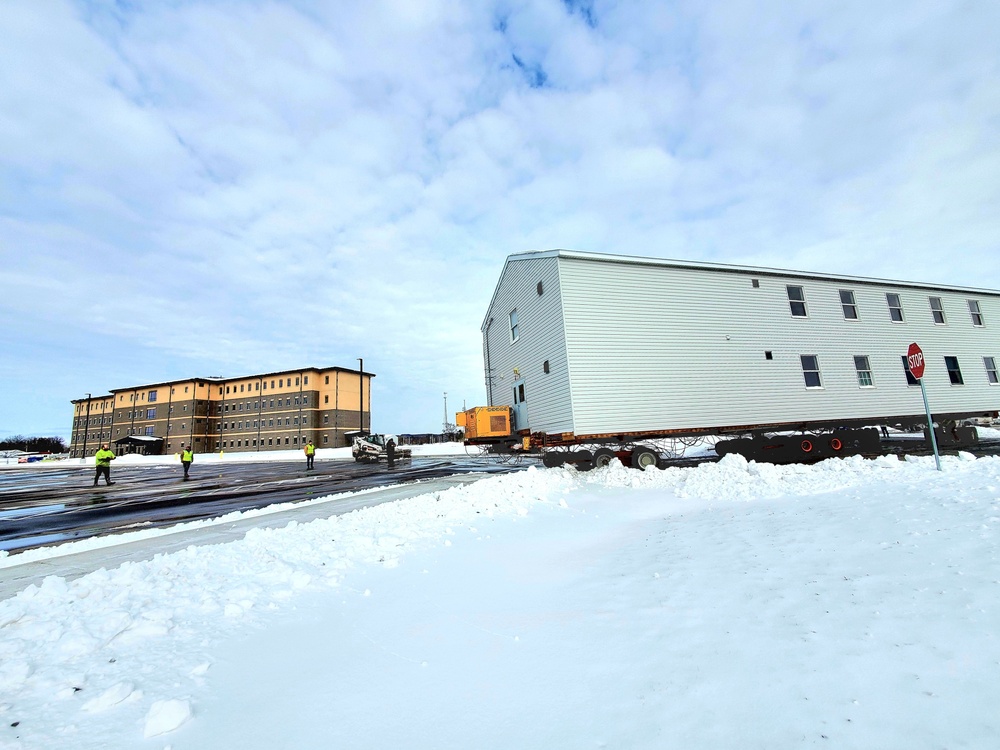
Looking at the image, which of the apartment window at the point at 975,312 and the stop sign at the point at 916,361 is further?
A: the apartment window at the point at 975,312

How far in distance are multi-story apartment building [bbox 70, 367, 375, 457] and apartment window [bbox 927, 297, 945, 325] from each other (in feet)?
193

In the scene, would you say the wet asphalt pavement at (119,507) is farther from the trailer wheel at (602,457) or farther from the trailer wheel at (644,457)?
the trailer wheel at (644,457)

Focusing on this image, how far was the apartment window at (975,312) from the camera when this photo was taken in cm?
2219

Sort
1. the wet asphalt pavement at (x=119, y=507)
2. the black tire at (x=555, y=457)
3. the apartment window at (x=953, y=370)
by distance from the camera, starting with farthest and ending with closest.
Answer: the apartment window at (x=953, y=370)
the black tire at (x=555, y=457)
the wet asphalt pavement at (x=119, y=507)

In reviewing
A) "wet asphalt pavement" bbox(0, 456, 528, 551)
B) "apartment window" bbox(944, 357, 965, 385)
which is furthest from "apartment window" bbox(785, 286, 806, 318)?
"wet asphalt pavement" bbox(0, 456, 528, 551)

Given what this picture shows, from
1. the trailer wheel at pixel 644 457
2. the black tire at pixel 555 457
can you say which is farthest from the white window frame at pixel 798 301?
the black tire at pixel 555 457

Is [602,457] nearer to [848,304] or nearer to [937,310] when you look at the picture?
[848,304]

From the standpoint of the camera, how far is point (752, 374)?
58.1 feet

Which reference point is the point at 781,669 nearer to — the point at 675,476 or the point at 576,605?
the point at 576,605

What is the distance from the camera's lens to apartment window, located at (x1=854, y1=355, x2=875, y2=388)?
19.2 meters

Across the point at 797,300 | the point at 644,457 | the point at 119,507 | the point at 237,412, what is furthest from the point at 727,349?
the point at 237,412

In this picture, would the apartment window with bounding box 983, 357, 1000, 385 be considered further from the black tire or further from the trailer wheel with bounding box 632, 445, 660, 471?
the black tire

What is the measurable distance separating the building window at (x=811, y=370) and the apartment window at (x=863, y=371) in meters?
2.06

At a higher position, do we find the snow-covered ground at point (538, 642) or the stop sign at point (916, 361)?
the stop sign at point (916, 361)
